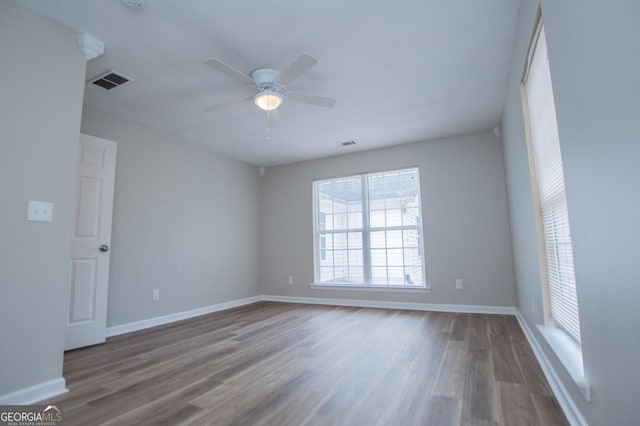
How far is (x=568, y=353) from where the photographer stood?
5.32 feet

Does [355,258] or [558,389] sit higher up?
[355,258]

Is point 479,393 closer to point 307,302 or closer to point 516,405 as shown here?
point 516,405

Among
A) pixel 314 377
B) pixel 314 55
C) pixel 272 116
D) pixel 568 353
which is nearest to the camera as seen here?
pixel 568 353

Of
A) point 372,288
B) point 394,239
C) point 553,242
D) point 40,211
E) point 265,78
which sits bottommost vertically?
point 372,288

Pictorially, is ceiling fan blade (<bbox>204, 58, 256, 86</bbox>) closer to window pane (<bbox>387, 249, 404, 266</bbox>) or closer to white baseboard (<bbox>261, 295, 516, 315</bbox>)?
window pane (<bbox>387, 249, 404, 266</bbox>)

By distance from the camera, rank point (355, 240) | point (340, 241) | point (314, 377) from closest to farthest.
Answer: point (314, 377), point (355, 240), point (340, 241)

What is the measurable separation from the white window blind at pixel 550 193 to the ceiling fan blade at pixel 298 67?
131cm

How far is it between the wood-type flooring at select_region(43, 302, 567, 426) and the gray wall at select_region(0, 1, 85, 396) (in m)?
0.39

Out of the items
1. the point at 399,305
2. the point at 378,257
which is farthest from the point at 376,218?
the point at 399,305

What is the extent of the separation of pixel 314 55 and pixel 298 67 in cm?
47

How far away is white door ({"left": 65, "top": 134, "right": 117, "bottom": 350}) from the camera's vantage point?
2.95 metres

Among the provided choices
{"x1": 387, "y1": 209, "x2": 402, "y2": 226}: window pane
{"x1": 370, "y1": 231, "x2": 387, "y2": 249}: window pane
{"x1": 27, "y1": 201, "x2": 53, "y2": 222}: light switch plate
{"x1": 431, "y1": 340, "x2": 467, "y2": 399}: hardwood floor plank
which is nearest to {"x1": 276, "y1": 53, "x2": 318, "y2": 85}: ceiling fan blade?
{"x1": 27, "y1": 201, "x2": 53, "y2": 222}: light switch plate

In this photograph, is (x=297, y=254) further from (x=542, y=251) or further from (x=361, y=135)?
(x=542, y=251)

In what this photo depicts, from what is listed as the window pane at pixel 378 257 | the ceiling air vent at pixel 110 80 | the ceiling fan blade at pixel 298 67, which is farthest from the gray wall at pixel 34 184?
the window pane at pixel 378 257
